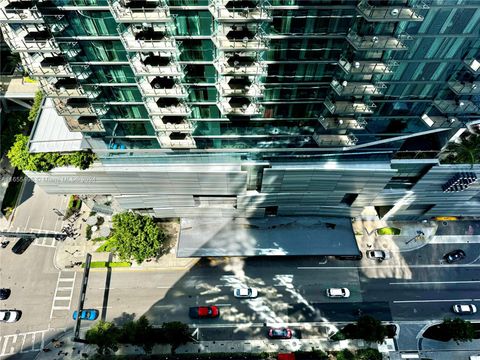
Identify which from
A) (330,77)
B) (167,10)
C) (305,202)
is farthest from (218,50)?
(305,202)

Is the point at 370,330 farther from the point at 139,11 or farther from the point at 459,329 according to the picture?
the point at 139,11

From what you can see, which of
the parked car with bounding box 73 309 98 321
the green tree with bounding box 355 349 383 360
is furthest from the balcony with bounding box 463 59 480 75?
the parked car with bounding box 73 309 98 321

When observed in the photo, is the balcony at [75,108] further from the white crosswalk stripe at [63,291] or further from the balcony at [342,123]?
the white crosswalk stripe at [63,291]

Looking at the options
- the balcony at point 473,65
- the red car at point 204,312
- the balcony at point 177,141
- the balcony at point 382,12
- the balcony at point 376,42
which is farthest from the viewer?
the red car at point 204,312

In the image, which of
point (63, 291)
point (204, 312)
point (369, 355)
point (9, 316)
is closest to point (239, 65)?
point (204, 312)

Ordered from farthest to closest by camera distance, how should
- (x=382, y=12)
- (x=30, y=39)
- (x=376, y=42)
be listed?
(x=376, y=42), (x=30, y=39), (x=382, y=12)

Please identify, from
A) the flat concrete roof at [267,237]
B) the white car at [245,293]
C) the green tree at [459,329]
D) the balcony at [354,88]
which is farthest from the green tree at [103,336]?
the green tree at [459,329]
